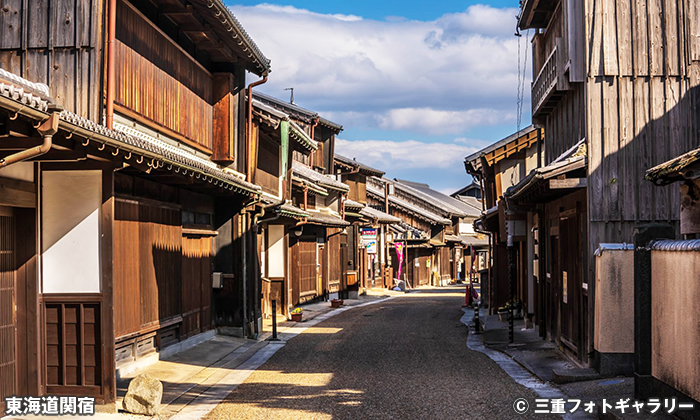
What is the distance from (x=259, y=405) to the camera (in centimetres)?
1150

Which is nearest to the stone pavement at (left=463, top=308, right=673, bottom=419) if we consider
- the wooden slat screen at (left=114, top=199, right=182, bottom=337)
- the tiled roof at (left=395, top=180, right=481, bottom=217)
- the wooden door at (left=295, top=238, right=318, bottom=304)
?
the wooden slat screen at (left=114, top=199, right=182, bottom=337)

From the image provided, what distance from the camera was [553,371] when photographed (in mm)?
13336

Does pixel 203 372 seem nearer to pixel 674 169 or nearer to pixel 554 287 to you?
pixel 554 287

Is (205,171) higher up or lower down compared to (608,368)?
higher up

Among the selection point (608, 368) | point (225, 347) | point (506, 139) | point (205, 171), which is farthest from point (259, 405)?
point (506, 139)

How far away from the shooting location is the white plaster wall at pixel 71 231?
1090 cm

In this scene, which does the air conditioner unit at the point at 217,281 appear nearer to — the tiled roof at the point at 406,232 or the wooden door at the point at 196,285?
the wooden door at the point at 196,285

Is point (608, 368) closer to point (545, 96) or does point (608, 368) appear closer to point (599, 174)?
point (599, 174)

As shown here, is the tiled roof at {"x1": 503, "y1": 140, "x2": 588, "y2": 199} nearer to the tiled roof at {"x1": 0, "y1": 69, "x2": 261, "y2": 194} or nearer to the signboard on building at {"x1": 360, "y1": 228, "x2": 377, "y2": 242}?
the tiled roof at {"x1": 0, "y1": 69, "x2": 261, "y2": 194}

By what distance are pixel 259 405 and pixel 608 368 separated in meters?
5.75

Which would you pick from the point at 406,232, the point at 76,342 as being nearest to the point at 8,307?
the point at 76,342

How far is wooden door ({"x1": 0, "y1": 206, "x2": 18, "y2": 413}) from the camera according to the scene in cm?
1028

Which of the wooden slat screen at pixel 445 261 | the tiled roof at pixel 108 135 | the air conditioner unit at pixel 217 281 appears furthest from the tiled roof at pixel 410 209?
the tiled roof at pixel 108 135

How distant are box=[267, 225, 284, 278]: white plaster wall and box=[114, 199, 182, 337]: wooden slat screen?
35.3 ft
